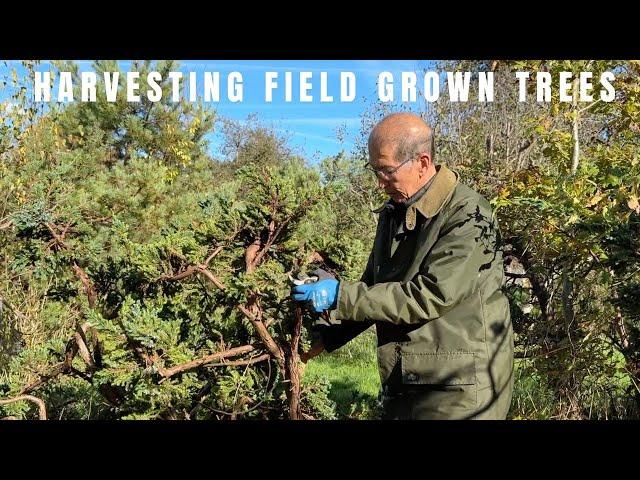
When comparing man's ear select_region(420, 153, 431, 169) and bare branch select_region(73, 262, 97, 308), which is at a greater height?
man's ear select_region(420, 153, 431, 169)

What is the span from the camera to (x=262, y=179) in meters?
2.73

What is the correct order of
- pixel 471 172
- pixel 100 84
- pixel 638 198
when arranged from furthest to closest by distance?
pixel 100 84
pixel 471 172
pixel 638 198

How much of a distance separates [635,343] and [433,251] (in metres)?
2.00

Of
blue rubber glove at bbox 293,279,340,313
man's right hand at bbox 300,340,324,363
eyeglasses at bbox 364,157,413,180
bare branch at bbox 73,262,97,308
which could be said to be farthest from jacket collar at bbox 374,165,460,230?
bare branch at bbox 73,262,97,308

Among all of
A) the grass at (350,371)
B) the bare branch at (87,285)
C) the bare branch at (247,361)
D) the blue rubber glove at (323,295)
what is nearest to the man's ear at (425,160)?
the blue rubber glove at (323,295)

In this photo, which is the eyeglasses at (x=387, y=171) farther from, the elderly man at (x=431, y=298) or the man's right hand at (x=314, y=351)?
Result: the man's right hand at (x=314, y=351)

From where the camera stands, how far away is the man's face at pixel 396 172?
7.73ft

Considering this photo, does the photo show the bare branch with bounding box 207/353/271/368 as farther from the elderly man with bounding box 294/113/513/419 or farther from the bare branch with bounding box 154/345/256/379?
the elderly man with bounding box 294/113/513/419

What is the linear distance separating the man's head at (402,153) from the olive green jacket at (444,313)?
0.08 m

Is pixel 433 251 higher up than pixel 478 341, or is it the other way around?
pixel 433 251

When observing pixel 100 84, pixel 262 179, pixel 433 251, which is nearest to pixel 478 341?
pixel 433 251

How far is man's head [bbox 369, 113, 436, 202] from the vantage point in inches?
92.0

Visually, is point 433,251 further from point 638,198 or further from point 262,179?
point 638,198

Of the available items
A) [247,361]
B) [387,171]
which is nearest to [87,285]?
[247,361]
